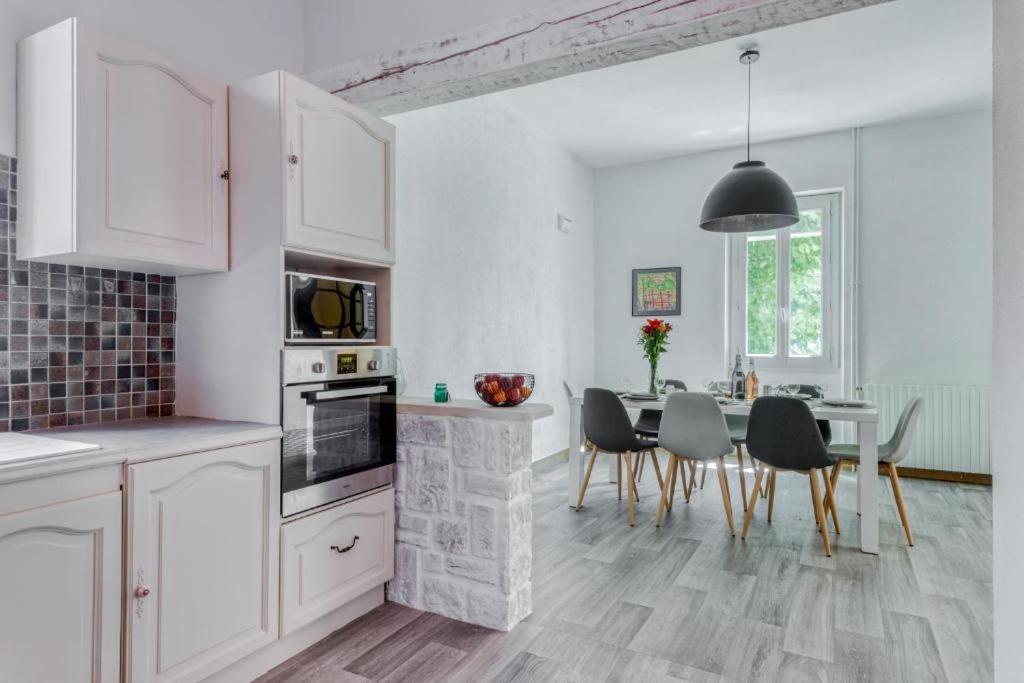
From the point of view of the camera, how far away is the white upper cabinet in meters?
1.66

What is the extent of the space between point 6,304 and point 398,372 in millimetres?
1355

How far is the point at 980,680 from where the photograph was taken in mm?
1948

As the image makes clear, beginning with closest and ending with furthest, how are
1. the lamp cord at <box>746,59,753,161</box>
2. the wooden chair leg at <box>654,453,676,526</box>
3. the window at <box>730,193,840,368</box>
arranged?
the wooden chair leg at <box>654,453,676,526</box>, the lamp cord at <box>746,59,753,161</box>, the window at <box>730,193,840,368</box>

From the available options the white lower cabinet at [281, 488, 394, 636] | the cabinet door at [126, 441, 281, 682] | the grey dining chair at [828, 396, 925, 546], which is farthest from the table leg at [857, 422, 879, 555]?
the cabinet door at [126, 441, 281, 682]

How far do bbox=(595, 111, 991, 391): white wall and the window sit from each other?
0.50 feet

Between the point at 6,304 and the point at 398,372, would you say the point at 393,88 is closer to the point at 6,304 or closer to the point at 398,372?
the point at 398,372

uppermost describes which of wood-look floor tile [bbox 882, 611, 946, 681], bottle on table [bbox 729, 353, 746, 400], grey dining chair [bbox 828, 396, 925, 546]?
bottle on table [bbox 729, 353, 746, 400]

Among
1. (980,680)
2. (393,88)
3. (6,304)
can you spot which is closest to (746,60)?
(393,88)

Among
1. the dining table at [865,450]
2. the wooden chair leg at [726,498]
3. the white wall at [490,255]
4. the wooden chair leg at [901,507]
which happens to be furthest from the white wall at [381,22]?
the wooden chair leg at [901,507]

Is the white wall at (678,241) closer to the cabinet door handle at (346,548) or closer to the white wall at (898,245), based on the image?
the white wall at (898,245)

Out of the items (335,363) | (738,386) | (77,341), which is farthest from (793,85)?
(77,341)

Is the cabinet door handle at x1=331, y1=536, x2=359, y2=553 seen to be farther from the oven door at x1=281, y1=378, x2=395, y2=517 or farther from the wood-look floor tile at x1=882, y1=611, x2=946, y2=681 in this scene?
the wood-look floor tile at x1=882, y1=611, x2=946, y2=681

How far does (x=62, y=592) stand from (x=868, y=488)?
135 inches

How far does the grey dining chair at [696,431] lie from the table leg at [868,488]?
2.17 ft
